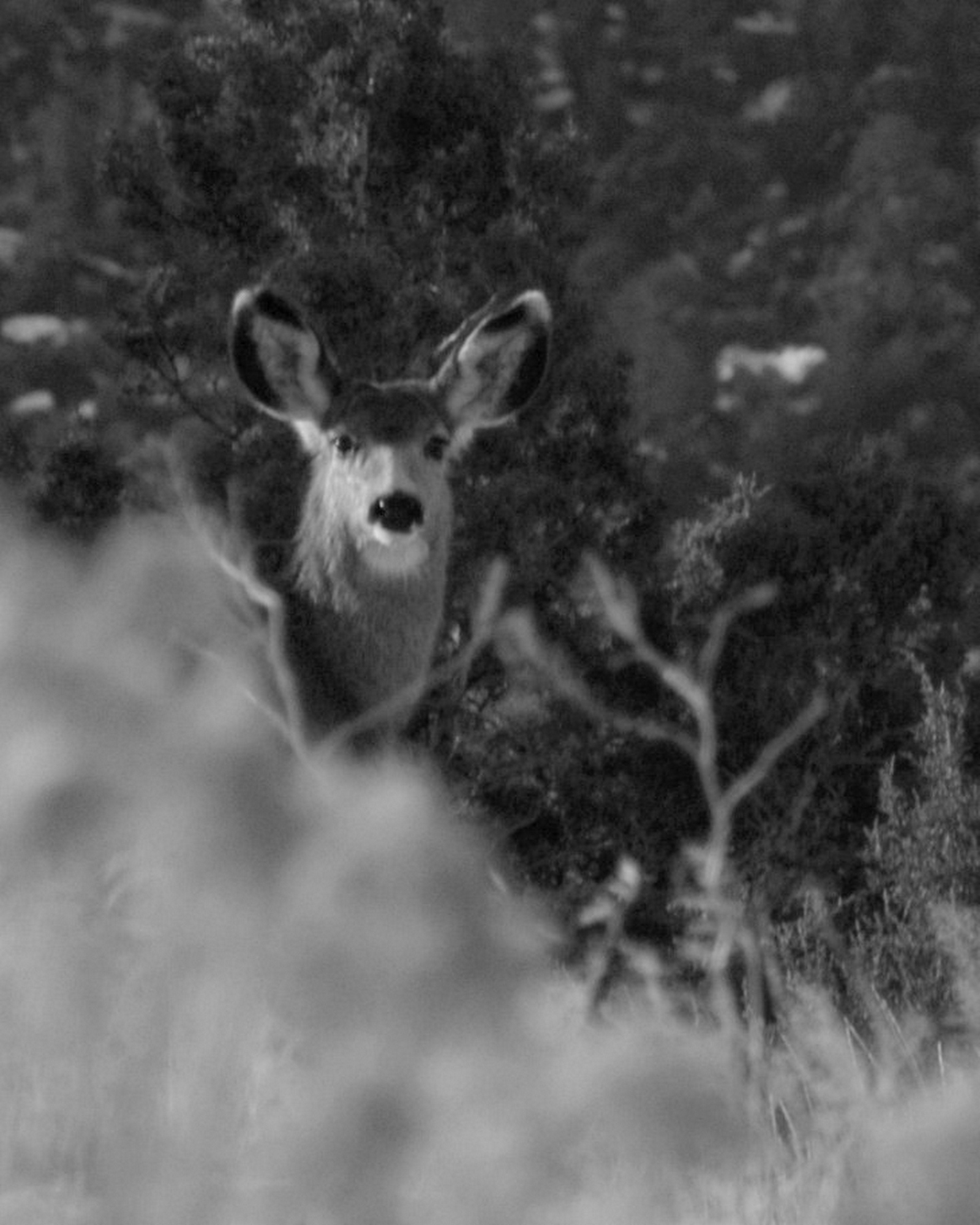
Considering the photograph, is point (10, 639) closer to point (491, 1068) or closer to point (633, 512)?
point (491, 1068)

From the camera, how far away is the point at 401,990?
3.71 metres

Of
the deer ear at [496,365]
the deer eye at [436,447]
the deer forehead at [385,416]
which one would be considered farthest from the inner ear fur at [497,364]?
the deer eye at [436,447]

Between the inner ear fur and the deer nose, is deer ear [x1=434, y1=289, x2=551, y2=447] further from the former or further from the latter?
the deer nose

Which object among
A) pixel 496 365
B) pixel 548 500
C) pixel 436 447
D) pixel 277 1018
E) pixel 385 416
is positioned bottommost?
pixel 548 500

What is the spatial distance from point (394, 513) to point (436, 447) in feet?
2.34

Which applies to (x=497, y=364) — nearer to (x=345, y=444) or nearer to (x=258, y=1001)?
(x=345, y=444)

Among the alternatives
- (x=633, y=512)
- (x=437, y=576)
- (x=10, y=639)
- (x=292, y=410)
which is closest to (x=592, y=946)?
(x=437, y=576)

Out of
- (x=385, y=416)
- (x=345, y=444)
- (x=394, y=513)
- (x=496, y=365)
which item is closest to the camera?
(x=394, y=513)

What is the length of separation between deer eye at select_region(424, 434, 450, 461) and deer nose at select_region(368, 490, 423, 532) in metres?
0.50

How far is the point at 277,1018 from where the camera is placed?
3809 millimetres

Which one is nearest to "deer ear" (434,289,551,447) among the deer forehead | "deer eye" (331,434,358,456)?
the deer forehead

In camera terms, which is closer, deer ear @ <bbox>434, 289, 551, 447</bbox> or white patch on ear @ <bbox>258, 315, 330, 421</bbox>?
white patch on ear @ <bbox>258, 315, 330, 421</bbox>

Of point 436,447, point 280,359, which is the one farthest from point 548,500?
point 280,359

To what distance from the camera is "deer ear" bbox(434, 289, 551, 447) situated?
1149cm
